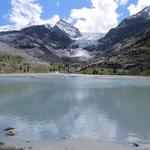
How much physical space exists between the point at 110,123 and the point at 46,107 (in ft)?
70.9

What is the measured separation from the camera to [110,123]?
5356cm

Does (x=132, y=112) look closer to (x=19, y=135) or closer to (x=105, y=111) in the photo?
(x=105, y=111)

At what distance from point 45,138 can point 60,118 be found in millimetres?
15858

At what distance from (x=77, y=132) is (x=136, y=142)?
8.67m

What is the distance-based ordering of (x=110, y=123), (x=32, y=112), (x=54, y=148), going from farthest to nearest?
1. (x=32, y=112)
2. (x=110, y=123)
3. (x=54, y=148)

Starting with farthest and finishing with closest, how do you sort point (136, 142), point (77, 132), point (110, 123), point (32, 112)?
point (32, 112)
point (110, 123)
point (77, 132)
point (136, 142)

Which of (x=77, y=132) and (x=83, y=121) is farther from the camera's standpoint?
(x=83, y=121)

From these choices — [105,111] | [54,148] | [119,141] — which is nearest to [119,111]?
[105,111]

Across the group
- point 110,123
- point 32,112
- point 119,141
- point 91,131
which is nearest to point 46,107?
point 32,112

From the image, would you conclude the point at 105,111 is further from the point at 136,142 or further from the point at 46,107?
the point at 136,142

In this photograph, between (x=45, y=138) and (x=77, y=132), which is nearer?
(x=45, y=138)

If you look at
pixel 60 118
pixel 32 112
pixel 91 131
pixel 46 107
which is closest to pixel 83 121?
pixel 60 118

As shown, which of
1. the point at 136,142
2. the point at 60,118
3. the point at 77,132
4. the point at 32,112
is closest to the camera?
the point at 136,142

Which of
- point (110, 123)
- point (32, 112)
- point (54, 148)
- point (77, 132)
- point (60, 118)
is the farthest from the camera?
point (32, 112)
